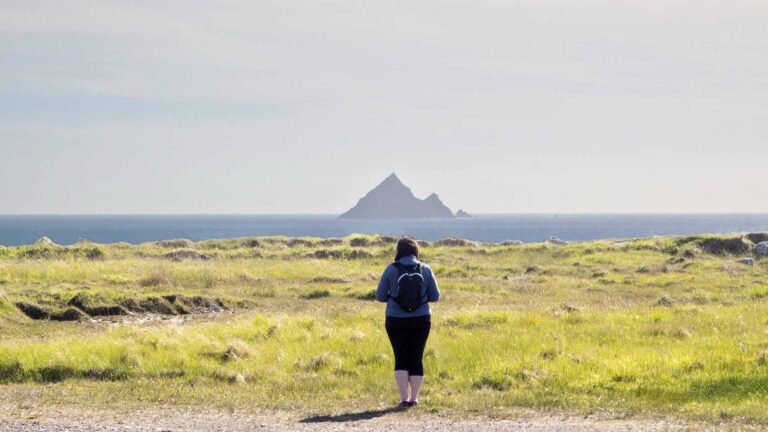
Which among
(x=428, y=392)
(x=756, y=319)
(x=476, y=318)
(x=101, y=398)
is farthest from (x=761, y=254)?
(x=101, y=398)

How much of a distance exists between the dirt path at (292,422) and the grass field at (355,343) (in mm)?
873

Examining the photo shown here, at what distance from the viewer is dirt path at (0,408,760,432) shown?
11586 millimetres

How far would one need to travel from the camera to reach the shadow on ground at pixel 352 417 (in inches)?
490

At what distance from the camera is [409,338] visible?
1307 centimetres

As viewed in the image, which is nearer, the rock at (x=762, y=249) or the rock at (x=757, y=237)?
the rock at (x=762, y=249)

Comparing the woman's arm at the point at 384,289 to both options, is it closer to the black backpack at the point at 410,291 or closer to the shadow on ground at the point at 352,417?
the black backpack at the point at 410,291

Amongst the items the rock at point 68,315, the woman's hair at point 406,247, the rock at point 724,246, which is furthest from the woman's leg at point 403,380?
the rock at point 724,246

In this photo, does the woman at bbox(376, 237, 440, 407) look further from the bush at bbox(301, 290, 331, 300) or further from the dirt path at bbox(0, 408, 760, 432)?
the bush at bbox(301, 290, 331, 300)

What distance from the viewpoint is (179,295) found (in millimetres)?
29625

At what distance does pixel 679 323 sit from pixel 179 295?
681 inches

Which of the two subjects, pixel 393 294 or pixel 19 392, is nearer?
pixel 393 294

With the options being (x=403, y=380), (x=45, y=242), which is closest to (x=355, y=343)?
(x=403, y=380)

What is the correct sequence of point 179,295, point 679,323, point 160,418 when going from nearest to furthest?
point 160,418
point 679,323
point 179,295

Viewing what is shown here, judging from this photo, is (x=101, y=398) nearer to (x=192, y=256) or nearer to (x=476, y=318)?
(x=476, y=318)
